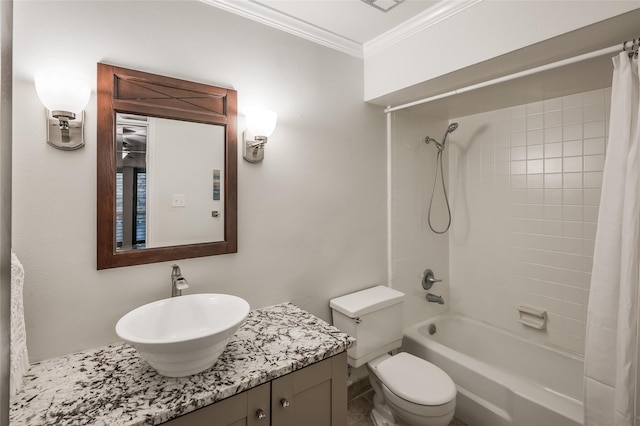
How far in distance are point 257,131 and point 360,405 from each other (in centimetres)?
196

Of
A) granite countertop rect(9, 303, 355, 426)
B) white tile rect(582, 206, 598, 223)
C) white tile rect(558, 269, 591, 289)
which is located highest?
white tile rect(582, 206, 598, 223)

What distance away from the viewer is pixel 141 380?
114 cm

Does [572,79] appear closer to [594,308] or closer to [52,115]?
[594,308]

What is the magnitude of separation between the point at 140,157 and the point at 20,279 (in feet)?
2.12

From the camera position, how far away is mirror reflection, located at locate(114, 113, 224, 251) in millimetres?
1425

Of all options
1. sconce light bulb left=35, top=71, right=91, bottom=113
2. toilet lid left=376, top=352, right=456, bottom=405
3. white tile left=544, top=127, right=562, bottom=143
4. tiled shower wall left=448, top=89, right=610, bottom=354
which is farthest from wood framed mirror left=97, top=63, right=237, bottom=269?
white tile left=544, top=127, right=562, bottom=143

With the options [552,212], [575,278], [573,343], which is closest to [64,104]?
[552,212]

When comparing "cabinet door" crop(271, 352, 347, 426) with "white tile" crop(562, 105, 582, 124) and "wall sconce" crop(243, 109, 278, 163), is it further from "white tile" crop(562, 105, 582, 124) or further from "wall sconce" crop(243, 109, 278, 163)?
"white tile" crop(562, 105, 582, 124)

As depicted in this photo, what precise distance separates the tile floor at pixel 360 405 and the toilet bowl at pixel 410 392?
0.08 m

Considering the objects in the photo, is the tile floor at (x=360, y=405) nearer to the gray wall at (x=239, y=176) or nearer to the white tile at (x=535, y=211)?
the gray wall at (x=239, y=176)

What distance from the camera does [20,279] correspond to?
111 cm

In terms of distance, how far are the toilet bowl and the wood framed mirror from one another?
1222mm

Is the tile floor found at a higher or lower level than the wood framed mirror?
lower

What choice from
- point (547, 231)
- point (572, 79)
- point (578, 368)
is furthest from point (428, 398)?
point (572, 79)
